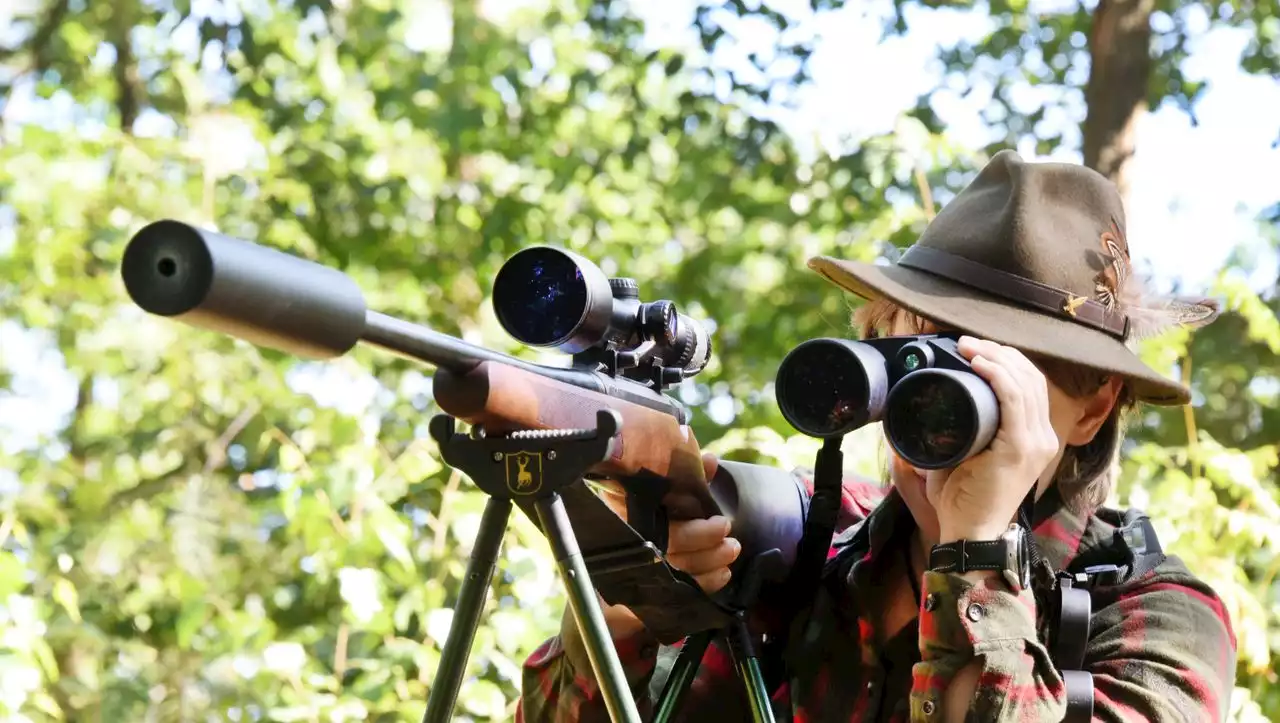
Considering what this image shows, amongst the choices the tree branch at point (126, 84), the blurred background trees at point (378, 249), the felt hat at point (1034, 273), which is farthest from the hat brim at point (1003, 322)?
the tree branch at point (126, 84)

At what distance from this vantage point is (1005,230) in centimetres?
177

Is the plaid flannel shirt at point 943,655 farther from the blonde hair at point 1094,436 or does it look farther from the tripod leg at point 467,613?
the tripod leg at point 467,613

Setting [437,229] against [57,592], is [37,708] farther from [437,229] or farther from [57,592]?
[437,229]

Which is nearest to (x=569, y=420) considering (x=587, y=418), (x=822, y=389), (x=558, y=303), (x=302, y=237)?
(x=587, y=418)

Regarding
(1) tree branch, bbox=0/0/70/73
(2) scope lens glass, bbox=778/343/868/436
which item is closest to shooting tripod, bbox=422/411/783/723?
(2) scope lens glass, bbox=778/343/868/436

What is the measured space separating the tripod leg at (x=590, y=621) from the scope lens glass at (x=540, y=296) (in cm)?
24

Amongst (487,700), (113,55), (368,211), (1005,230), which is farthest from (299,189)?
(1005,230)

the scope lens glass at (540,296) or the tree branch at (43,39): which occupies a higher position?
the tree branch at (43,39)

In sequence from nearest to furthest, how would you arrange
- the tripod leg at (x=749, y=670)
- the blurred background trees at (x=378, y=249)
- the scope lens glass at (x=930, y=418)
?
the scope lens glass at (x=930, y=418) < the tripod leg at (x=749, y=670) < the blurred background trees at (x=378, y=249)

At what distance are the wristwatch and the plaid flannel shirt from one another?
0.02 metres

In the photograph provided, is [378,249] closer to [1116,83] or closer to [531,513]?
[1116,83]

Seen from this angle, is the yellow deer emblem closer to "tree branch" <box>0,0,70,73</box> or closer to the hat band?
the hat band

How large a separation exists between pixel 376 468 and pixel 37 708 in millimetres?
1309

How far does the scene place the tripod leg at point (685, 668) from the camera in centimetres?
169
